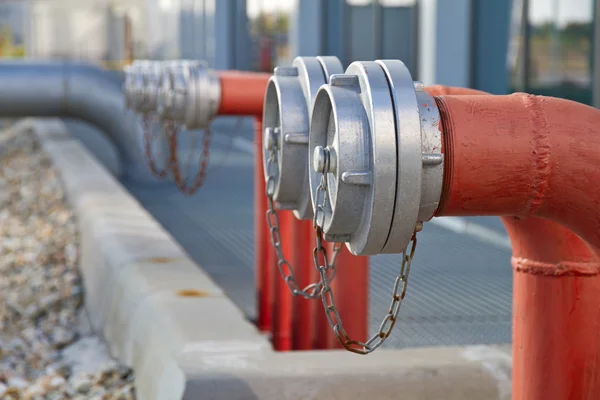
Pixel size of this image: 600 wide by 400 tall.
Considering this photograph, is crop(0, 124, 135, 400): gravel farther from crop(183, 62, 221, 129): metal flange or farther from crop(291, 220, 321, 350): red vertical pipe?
crop(183, 62, 221, 129): metal flange

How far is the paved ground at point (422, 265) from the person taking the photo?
5.07 meters

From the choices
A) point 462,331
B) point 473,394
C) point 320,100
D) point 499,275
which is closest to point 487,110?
point 320,100

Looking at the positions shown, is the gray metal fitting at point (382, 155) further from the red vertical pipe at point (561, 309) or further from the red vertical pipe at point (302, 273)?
the red vertical pipe at point (302, 273)

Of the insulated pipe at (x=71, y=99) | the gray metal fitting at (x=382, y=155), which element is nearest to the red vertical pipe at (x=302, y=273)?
the gray metal fitting at (x=382, y=155)

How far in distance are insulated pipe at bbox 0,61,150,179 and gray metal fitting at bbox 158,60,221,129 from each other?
837cm

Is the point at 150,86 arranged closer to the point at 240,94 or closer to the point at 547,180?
the point at 240,94

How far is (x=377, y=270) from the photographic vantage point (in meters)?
6.55

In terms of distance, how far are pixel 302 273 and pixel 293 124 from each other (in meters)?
2.03

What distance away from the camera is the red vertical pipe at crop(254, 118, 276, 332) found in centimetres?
486

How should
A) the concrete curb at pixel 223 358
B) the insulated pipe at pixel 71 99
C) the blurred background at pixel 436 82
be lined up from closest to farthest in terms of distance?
the concrete curb at pixel 223 358
the blurred background at pixel 436 82
the insulated pipe at pixel 71 99

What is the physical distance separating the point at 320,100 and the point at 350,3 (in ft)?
33.7

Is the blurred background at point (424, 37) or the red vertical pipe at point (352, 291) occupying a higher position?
the blurred background at point (424, 37)

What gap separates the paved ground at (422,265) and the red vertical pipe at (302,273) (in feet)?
1.50

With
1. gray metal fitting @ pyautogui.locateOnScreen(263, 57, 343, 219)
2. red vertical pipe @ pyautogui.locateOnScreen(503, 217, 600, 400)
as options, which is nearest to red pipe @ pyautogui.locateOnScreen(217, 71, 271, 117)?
gray metal fitting @ pyautogui.locateOnScreen(263, 57, 343, 219)
